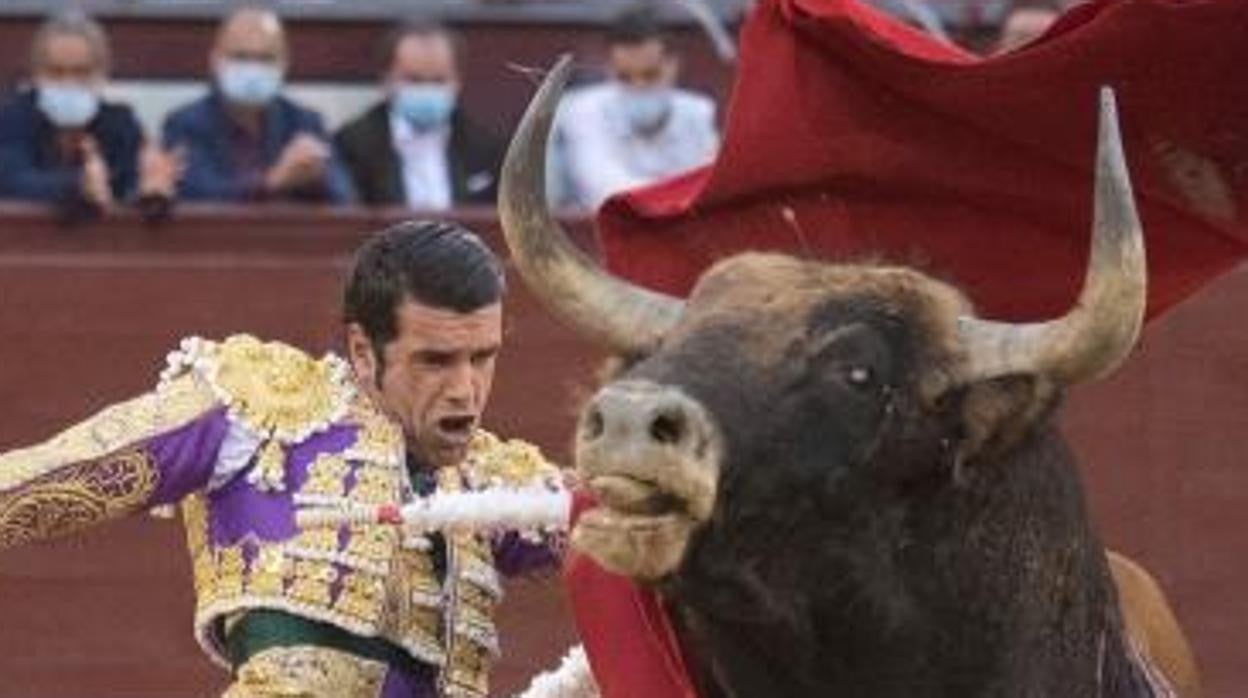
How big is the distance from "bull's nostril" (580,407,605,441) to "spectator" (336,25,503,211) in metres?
4.90

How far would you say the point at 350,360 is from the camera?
5.58 metres

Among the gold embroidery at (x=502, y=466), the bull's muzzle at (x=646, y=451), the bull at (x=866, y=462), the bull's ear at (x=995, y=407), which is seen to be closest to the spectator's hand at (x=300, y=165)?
the gold embroidery at (x=502, y=466)

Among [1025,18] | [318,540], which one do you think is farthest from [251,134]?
[318,540]

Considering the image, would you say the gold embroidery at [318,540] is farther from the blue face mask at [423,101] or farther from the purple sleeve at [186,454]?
the blue face mask at [423,101]

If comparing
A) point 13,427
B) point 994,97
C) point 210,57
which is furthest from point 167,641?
point 994,97

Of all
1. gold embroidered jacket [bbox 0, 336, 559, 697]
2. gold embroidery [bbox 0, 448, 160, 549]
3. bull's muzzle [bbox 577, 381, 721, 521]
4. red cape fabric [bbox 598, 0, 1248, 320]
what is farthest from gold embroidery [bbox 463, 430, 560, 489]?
bull's muzzle [bbox 577, 381, 721, 521]

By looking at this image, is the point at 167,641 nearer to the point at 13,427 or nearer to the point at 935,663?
the point at 13,427

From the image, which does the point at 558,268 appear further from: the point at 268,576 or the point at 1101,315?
the point at 268,576

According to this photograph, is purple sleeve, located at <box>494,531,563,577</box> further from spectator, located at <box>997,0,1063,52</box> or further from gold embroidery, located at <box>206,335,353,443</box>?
spectator, located at <box>997,0,1063,52</box>

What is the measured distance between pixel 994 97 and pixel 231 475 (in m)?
1.07

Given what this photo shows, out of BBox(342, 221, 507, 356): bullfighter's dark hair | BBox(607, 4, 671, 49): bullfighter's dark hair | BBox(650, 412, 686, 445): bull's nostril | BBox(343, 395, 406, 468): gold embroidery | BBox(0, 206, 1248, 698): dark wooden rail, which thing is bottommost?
BBox(0, 206, 1248, 698): dark wooden rail

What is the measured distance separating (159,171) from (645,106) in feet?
3.07

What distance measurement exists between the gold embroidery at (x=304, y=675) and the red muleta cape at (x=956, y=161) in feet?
1.45

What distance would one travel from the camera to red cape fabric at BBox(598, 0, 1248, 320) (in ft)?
16.1
